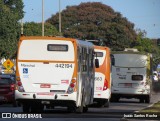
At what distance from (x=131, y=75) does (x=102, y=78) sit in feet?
28.3

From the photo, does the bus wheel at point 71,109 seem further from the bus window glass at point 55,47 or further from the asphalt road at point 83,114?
the bus window glass at point 55,47

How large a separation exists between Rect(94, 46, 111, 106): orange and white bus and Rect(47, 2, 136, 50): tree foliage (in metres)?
81.9

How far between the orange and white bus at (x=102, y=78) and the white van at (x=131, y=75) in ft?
23.9

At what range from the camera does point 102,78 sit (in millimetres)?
35531

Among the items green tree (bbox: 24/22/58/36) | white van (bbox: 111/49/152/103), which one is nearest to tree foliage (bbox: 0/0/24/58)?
green tree (bbox: 24/22/58/36)

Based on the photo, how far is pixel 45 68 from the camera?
85.2ft

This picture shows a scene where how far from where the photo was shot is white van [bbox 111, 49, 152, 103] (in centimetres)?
4347

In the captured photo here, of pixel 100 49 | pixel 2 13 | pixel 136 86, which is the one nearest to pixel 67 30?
pixel 2 13

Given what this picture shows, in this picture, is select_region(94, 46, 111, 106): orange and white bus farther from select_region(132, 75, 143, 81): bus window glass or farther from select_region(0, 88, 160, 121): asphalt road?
select_region(132, 75, 143, 81): bus window glass

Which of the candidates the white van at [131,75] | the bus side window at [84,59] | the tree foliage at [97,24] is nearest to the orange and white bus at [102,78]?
the bus side window at [84,59]

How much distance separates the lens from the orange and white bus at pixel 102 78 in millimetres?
35375

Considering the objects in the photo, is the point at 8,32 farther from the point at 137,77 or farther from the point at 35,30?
the point at 137,77

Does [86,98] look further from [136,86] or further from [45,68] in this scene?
[136,86]

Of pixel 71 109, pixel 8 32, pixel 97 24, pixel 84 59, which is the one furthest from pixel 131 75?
pixel 97 24
